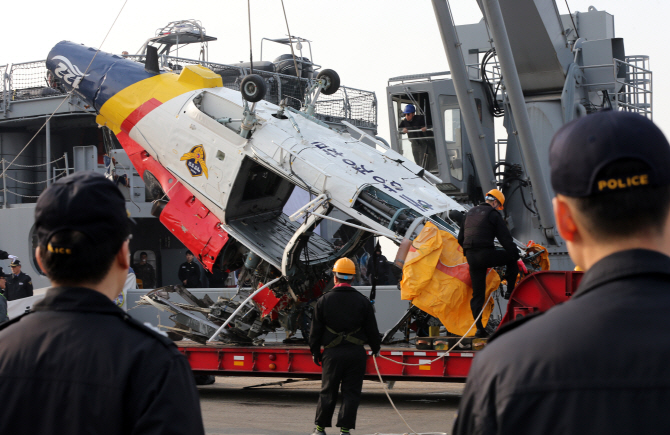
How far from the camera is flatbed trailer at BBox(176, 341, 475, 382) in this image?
9000mm

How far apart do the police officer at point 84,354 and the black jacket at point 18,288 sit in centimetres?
1280

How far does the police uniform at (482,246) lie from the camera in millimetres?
8703

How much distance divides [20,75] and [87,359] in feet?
76.0

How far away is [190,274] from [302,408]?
8.41 meters

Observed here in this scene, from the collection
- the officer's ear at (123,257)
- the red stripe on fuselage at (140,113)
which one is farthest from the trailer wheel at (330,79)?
the officer's ear at (123,257)

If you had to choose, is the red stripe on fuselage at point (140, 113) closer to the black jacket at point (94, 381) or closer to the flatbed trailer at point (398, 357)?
the flatbed trailer at point (398, 357)

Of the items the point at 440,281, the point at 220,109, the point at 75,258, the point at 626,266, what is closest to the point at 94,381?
the point at 75,258

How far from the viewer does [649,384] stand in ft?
5.41

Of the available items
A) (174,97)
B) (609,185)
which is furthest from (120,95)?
(609,185)

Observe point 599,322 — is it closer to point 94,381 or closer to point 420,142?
point 94,381

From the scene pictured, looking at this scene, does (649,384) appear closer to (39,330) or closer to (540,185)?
(39,330)

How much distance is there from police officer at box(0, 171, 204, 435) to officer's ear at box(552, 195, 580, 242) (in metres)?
1.18

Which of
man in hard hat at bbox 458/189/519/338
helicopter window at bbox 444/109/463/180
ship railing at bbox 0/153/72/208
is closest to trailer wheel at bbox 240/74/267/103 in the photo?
man in hard hat at bbox 458/189/519/338

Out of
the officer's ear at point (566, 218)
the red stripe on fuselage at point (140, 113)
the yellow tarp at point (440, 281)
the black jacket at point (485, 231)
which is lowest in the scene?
the yellow tarp at point (440, 281)
